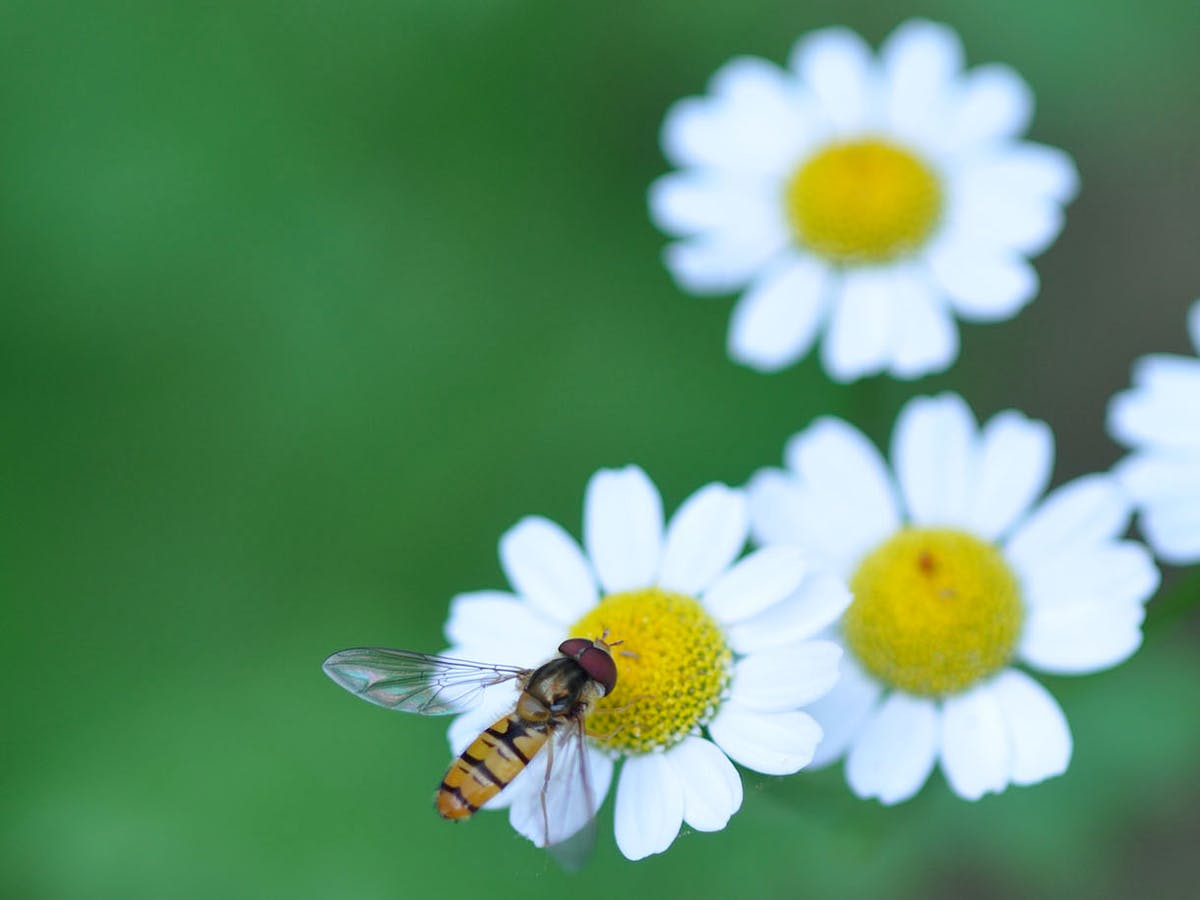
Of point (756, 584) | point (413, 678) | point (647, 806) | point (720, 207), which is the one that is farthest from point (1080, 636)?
point (720, 207)

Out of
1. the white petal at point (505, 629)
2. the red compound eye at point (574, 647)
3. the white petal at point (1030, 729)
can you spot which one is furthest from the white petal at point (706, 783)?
the white petal at point (1030, 729)

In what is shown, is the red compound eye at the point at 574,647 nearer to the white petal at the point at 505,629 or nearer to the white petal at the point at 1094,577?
the white petal at the point at 505,629

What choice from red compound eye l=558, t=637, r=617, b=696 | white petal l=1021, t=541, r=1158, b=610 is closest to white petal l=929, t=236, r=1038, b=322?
Result: white petal l=1021, t=541, r=1158, b=610

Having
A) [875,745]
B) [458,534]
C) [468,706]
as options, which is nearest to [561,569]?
[468,706]

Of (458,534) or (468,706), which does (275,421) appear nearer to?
(458,534)

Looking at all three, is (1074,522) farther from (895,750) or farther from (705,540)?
(705,540)
